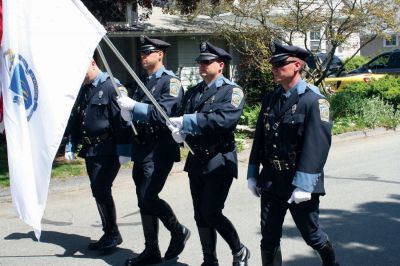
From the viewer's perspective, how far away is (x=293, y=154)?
417 centimetres

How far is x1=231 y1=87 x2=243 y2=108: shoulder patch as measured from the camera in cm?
471

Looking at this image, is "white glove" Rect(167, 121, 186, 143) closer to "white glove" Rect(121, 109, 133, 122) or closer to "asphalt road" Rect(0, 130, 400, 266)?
"white glove" Rect(121, 109, 133, 122)

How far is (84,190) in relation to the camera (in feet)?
27.8

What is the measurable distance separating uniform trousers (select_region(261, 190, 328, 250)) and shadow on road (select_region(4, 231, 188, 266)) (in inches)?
53.3

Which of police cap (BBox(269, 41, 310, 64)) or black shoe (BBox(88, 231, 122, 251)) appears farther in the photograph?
black shoe (BBox(88, 231, 122, 251))


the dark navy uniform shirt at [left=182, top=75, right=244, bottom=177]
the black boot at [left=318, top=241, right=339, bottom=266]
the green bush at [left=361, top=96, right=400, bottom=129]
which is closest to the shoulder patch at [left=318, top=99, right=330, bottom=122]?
the dark navy uniform shirt at [left=182, top=75, right=244, bottom=177]

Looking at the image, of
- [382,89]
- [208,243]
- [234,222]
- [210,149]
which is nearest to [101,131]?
[210,149]

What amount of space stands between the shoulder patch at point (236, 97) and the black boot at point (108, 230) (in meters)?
1.70

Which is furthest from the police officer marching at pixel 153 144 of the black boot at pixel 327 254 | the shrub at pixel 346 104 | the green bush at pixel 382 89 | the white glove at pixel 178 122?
the green bush at pixel 382 89

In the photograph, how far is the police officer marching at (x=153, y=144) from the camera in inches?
199

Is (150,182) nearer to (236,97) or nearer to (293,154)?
(236,97)

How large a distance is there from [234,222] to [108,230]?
1556 mm

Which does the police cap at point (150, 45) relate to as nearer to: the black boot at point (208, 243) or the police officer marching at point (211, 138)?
the police officer marching at point (211, 138)

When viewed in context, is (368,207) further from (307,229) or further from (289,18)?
(289,18)
